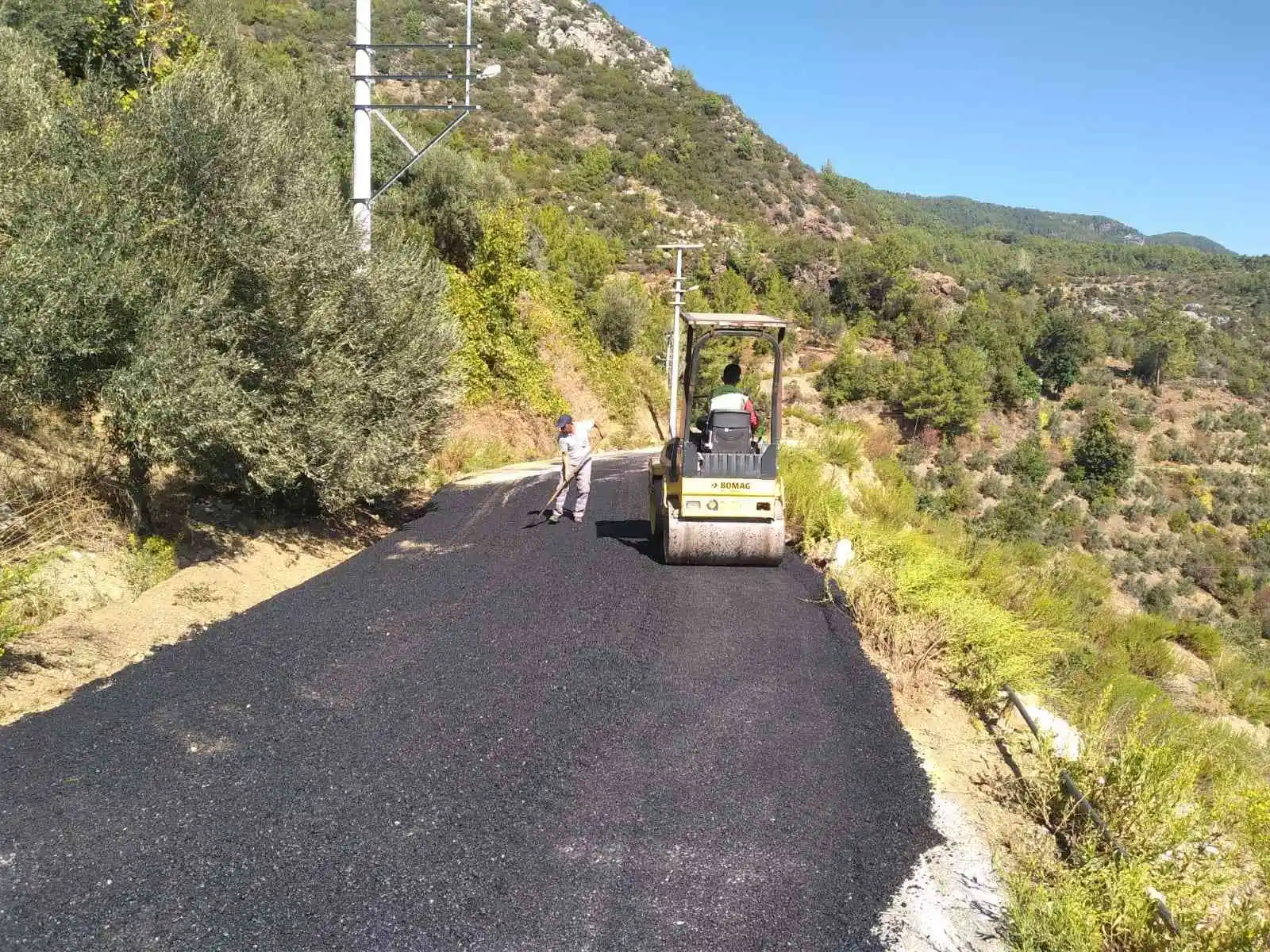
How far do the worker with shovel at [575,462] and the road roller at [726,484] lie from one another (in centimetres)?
248

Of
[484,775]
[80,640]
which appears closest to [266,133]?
[80,640]

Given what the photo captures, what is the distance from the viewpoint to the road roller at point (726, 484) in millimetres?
9117

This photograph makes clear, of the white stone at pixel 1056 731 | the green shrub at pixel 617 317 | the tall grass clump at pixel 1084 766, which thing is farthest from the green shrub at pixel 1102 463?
the white stone at pixel 1056 731

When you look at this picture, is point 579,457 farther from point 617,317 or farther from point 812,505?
point 617,317

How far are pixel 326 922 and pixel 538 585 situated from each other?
205 inches

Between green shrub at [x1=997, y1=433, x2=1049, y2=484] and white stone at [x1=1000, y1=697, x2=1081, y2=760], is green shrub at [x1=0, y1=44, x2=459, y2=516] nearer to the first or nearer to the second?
white stone at [x1=1000, y1=697, x2=1081, y2=760]

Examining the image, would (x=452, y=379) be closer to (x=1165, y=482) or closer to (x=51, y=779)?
(x=51, y=779)

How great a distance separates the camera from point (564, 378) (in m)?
28.1

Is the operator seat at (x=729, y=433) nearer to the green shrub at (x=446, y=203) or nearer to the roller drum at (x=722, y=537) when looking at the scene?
the roller drum at (x=722, y=537)

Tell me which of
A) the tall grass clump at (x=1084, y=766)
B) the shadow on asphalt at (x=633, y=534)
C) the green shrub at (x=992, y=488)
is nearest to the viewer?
the tall grass clump at (x=1084, y=766)

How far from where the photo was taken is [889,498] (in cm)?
1580

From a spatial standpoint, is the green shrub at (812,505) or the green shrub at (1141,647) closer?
the green shrub at (812,505)

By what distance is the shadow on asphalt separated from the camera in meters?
10.3

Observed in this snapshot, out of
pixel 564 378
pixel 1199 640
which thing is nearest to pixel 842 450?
pixel 564 378
